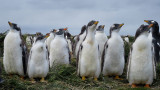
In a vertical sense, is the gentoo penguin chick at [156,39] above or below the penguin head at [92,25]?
below

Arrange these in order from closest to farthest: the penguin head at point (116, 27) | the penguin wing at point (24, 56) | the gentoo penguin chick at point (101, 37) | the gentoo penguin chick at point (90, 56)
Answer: the gentoo penguin chick at point (90, 56) < the penguin wing at point (24, 56) < the penguin head at point (116, 27) < the gentoo penguin chick at point (101, 37)

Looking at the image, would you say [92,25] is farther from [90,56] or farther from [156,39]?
[156,39]

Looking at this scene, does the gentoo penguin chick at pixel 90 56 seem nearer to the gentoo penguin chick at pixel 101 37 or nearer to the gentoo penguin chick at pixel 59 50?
the gentoo penguin chick at pixel 59 50

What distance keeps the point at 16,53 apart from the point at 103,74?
311 cm

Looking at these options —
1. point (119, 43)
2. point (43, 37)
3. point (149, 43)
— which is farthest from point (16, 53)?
point (149, 43)

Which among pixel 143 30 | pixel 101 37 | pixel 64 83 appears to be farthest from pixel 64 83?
pixel 101 37

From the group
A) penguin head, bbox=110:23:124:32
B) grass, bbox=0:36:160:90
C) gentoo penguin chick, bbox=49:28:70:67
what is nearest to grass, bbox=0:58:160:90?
grass, bbox=0:36:160:90

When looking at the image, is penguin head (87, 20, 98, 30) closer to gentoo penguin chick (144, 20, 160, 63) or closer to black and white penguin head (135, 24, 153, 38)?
black and white penguin head (135, 24, 153, 38)

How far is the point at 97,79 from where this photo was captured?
7977mm

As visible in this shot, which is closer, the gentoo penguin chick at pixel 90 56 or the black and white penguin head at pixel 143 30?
the black and white penguin head at pixel 143 30

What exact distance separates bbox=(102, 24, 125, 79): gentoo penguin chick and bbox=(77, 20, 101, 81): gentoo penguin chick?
0.78m

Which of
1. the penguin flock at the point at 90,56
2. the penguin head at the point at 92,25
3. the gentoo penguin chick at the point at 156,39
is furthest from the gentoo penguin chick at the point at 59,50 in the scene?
the gentoo penguin chick at the point at 156,39

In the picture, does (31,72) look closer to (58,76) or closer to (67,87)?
(58,76)

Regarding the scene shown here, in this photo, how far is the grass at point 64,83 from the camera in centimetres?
637
